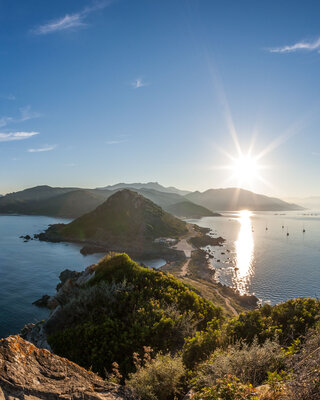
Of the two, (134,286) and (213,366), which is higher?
(213,366)

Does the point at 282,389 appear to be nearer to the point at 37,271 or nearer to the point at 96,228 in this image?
the point at 37,271

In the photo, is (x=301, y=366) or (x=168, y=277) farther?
(x=168, y=277)

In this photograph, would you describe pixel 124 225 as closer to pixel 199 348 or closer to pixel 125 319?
pixel 125 319

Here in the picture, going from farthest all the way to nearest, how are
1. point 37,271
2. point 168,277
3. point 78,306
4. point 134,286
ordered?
point 37,271
point 168,277
point 134,286
point 78,306

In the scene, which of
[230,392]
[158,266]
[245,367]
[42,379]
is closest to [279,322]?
[245,367]

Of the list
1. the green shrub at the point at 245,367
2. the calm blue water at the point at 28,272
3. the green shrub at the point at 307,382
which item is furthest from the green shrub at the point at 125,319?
the calm blue water at the point at 28,272

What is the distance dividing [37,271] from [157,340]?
57.3 metres

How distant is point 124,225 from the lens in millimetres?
99938

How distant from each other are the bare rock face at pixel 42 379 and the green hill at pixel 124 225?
8035cm

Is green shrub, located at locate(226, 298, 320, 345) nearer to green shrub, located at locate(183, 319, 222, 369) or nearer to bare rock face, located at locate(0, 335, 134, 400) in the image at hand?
green shrub, located at locate(183, 319, 222, 369)

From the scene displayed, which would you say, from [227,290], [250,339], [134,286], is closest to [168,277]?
[134,286]

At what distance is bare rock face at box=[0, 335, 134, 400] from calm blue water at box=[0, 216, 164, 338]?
18.0 meters

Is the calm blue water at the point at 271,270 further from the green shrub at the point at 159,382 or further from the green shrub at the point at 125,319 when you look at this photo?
the green shrub at the point at 159,382

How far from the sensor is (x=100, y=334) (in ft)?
31.4
